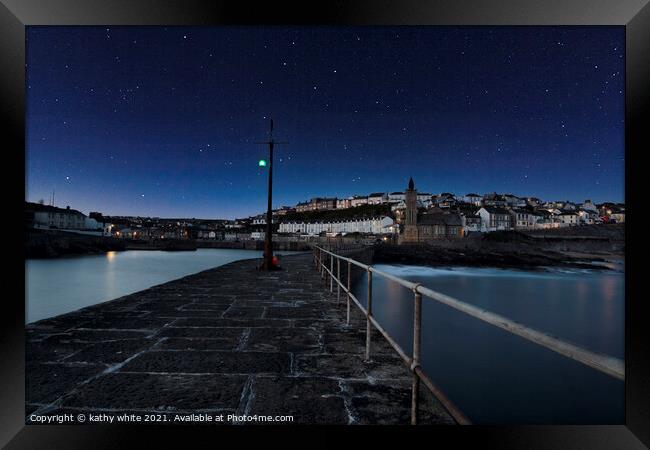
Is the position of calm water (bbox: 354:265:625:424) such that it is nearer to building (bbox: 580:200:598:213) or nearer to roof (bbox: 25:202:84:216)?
roof (bbox: 25:202:84:216)

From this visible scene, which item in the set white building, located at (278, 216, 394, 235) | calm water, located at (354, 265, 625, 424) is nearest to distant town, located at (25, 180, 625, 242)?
white building, located at (278, 216, 394, 235)

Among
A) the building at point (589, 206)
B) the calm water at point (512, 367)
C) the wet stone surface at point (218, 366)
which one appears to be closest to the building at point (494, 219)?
the building at point (589, 206)

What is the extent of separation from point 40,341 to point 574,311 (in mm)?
25604

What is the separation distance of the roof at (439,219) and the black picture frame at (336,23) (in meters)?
77.4

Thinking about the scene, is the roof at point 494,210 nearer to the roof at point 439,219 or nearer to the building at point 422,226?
the roof at point 439,219

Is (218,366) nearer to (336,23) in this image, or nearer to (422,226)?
(336,23)

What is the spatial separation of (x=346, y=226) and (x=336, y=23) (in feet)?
401

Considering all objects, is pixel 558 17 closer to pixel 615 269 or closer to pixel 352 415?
pixel 352 415

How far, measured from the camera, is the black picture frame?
7.90ft

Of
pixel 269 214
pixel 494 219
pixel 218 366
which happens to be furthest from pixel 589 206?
pixel 218 366

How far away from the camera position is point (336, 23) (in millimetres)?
3037

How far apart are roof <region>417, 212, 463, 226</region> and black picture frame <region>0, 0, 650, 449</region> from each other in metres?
77.4

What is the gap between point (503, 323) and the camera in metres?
1.44

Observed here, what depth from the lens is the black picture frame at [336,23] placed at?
2408 millimetres
